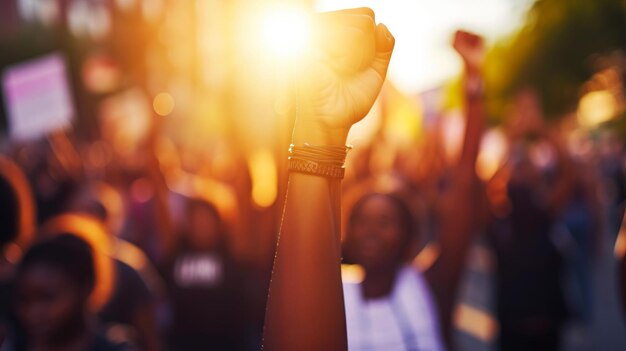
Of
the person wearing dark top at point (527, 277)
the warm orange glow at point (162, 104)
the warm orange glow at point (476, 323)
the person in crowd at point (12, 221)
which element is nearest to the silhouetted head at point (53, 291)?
the person in crowd at point (12, 221)

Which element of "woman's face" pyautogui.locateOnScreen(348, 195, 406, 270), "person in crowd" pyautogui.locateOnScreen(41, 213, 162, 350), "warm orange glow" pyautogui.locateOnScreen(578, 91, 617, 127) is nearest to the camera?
"woman's face" pyautogui.locateOnScreen(348, 195, 406, 270)

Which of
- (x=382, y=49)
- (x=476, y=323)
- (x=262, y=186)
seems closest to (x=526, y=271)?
(x=262, y=186)

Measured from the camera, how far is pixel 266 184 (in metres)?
4.39

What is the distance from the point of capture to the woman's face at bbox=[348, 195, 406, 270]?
268 centimetres

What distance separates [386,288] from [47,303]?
1.14 metres

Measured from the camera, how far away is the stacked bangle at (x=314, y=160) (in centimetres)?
139

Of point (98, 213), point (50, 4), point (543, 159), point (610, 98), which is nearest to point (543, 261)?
point (98, 213)

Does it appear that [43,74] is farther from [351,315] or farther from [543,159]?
[543,159]

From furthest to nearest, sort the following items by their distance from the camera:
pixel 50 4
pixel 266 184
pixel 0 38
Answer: pixel 50 4 < pixel 0 38 < pixel 266 184


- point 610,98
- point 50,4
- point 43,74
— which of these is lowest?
point 610,98

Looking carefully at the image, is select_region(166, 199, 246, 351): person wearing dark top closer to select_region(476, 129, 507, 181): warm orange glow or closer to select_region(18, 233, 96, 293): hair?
select_region(18, 233, 96, 293): hair

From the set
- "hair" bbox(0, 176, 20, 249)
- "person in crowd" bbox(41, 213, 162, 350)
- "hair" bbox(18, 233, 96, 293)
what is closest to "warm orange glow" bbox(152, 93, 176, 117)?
"person in crowd" bbox(41, 213, 162, 350)

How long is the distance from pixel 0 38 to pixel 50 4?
12612mm

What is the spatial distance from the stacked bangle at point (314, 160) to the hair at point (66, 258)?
4.87 feet
